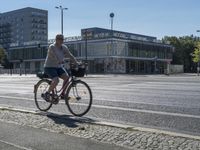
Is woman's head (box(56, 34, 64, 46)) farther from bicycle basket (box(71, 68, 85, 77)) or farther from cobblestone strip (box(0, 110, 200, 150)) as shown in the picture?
cobblestone strip (box(0, 110, 200, 150))

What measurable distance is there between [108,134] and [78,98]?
9.75 feet

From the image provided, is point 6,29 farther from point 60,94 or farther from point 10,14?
point 60,94

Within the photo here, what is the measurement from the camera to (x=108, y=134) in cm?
742

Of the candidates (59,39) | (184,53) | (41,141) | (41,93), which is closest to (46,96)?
(41,93)

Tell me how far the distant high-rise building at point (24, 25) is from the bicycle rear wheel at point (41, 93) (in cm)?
13864

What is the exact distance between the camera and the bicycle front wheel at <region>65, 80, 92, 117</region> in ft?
33.2

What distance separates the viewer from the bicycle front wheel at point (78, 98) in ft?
33.2

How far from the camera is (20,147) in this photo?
664 centimetres

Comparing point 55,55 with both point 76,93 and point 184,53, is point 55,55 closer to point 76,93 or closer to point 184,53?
point 76,93

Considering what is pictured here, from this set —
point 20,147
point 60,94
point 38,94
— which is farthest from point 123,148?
point 38,94

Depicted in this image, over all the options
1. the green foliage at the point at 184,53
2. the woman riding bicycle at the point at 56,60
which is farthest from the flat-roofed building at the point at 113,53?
the woman riding bicycle at the point at 56,60

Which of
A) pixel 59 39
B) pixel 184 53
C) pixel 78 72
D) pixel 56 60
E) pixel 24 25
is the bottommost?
pixel 78 72

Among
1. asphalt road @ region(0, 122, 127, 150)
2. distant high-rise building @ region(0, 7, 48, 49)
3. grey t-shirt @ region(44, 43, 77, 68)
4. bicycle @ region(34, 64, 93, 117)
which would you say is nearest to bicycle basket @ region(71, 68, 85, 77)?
bicycle @ region(34, 64, 93, 117)

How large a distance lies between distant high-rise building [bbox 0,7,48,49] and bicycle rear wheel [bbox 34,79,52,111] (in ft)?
455
